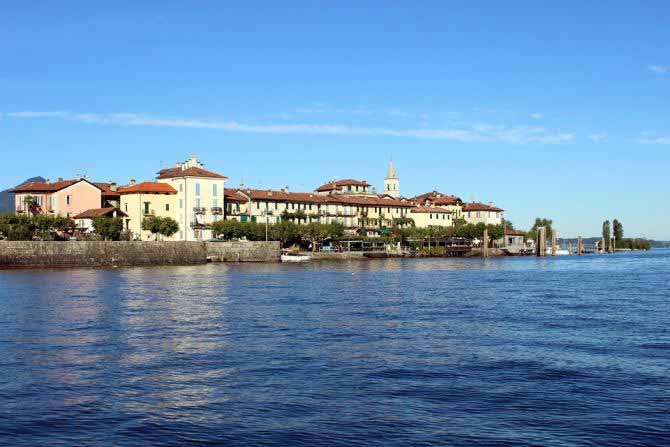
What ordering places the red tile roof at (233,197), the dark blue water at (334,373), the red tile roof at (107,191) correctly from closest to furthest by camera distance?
the dark blue water at (334,373) < the red tile roof at (107,191) < the red tile roof at (233,197)

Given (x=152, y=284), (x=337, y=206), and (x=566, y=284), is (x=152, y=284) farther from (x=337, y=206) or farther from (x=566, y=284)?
(x=337, y=206)

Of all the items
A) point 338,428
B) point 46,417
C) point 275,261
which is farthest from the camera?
point 275,261

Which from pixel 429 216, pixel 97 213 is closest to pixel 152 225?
pixel 97 213

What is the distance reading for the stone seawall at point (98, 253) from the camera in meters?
91.9

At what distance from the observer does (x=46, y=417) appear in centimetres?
1986

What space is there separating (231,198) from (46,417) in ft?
381

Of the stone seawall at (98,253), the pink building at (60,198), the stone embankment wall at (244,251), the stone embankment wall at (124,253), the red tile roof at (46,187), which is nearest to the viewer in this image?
the stone seawall at (98,253)

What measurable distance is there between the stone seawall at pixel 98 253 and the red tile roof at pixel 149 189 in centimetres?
1822

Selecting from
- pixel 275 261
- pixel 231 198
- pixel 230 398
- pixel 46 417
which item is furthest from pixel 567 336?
pixel 231 198

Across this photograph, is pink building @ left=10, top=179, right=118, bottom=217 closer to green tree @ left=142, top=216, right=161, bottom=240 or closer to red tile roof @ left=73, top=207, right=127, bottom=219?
red tile roof @ left=73, top=207, right=127, bottom=219

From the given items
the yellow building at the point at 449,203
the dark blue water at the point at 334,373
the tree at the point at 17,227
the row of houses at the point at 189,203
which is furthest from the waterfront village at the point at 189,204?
the dark blue water at the point at 334,373

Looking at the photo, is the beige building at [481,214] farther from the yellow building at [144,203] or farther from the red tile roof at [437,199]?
the yellow building at [144,203]

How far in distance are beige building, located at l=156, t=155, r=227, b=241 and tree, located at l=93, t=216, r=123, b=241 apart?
12561 mm

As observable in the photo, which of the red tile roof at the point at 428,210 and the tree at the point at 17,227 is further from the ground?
the red tile roof at the point at 428,210
